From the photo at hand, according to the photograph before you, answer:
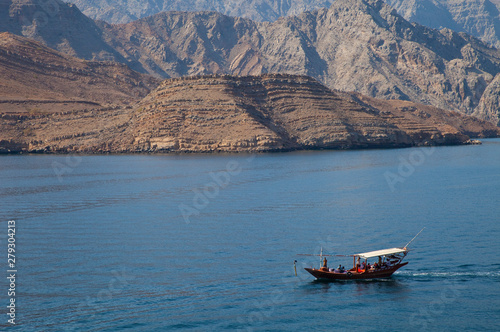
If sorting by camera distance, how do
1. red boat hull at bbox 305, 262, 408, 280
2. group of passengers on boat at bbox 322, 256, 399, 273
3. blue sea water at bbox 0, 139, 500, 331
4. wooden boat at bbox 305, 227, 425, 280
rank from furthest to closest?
1. group of passengers on boat at bbox 322, 256, 399, 273
2. wooden boat at bbox 305, 227, 425, 280
3. red boat hull at bbox 305, 262, 408, 280
4. blue sea water at bbox 0, 139, 500, 331

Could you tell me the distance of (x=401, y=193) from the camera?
90000 millimetres

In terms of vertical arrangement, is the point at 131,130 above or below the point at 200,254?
above

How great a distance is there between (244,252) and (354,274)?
35.9ft

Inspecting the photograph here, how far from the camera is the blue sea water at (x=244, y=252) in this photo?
1601 inches

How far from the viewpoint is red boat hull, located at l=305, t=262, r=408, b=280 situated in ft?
158

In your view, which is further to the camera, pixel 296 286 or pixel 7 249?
pixel 7 249

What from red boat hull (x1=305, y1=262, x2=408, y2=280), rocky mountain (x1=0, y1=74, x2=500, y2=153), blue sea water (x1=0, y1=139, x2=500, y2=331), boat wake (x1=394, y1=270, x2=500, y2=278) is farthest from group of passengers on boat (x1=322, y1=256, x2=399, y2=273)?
rocky mountain (x1=0, y1=74, x2=500, y2=153)

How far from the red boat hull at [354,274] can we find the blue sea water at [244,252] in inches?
25.7

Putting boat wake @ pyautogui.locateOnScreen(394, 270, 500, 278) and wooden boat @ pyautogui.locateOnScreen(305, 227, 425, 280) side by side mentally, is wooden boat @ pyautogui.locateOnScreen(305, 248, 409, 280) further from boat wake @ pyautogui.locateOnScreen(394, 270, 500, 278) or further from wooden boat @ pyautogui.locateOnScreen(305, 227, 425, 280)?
boat wake @ pyautogui.locateOnScreen(394, 270, 500, 278)

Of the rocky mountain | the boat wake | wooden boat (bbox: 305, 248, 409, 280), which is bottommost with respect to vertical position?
the boat wake

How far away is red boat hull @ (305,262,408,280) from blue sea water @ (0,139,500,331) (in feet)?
2.14

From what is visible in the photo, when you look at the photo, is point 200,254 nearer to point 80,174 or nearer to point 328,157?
point 80,174

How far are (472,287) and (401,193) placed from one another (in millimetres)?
45590

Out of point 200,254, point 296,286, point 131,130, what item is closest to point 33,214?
point 200,254
